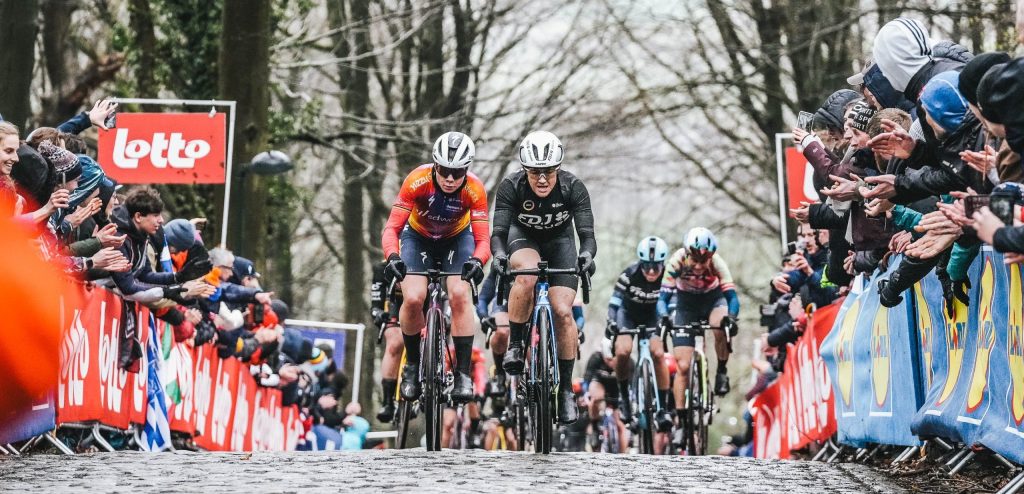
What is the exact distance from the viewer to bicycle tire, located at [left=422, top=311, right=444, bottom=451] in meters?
11.0

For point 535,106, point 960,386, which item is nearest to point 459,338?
point 960,386

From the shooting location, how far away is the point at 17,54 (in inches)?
688

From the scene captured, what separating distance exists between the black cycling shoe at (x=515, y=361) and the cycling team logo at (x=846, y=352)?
90.3 inches

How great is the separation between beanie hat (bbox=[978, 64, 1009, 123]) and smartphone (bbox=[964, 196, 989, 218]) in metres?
0.41

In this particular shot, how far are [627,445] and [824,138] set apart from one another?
10020 mm

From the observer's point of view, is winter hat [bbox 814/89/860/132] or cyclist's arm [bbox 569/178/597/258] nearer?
cyclist's arm [bbox 569/178/597/258]

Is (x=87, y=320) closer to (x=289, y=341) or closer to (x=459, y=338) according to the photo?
(x=459, y=338)

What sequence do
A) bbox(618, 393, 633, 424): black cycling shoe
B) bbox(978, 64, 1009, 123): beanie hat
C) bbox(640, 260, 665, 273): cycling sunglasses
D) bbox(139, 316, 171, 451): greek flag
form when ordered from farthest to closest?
bbox(618, 393, 633, 424): black cycling shoe, bbox(640, 260, 665, 273): cycling sunglasses, bbox(139, 316, 171, 451): greek flag, bbox(978, 64, 1009, 123): beanie hat

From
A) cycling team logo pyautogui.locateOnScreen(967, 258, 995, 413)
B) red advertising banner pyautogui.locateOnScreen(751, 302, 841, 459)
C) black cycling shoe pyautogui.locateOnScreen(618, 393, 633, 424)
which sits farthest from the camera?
black cycling shoe pyautogui.locateOnScreen(618, 393, 633, 424)

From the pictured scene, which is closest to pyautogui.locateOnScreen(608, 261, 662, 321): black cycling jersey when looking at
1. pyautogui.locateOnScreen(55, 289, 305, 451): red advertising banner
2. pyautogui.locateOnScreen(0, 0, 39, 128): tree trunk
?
pyautogui.locateOnScreen(55, 289, 305, 451): red advertising banner

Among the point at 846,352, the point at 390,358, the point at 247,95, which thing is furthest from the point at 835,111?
the point at 247,95

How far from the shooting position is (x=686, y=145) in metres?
32.9

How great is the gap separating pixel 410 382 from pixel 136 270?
2.38 m

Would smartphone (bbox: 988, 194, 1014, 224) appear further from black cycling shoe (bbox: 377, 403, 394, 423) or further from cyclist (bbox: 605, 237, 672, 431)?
cyclist (bbox: 605, 237, 672, 431)
